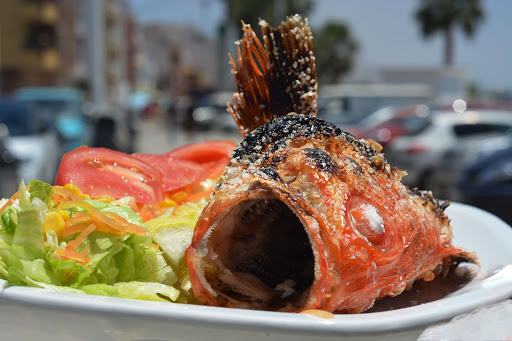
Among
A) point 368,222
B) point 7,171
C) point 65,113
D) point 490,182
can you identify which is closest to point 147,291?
point 368,222

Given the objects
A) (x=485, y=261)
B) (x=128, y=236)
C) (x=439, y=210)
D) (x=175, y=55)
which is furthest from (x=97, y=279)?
(x=175, y=55)

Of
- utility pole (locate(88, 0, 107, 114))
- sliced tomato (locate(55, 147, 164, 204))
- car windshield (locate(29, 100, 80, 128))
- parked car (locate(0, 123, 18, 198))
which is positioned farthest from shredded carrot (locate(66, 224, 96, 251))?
utility pole (locate(88, 0, 107, 114))

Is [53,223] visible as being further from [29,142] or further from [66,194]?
[29,142]

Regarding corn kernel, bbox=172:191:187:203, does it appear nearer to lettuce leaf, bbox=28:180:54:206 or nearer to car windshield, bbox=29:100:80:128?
lettuce leaf, bbox=28:180:54:206

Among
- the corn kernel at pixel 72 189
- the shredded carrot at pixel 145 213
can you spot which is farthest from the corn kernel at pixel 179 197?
the corn kernel at pixel 72 189

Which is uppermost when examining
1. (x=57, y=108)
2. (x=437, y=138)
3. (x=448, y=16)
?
(x=448, y=16)

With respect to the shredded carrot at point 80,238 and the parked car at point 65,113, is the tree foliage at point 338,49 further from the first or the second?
the shredded carrot at point 80,238
